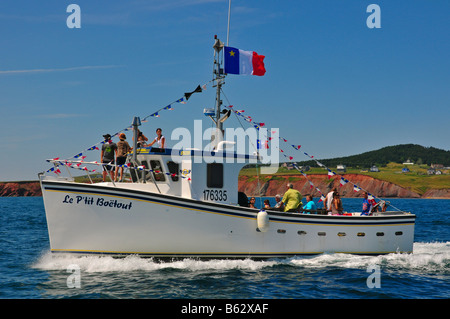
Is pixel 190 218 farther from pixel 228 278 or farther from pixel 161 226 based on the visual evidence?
pixel 228 278

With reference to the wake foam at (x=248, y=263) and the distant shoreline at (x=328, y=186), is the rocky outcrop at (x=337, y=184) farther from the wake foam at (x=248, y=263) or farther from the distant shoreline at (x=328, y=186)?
the wake foam at (x=248, y=263)

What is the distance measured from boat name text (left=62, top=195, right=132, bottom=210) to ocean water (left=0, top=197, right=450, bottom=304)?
155cm

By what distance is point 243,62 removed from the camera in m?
16.3

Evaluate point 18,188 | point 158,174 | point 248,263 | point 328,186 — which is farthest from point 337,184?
point 158,174

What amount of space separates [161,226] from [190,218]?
870mm

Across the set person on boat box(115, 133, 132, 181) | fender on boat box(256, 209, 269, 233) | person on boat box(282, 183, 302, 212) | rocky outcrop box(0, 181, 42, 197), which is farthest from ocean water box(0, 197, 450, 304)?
rocky outcrop box(0, 181, 42, 197)

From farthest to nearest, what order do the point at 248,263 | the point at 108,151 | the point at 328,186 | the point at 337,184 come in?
the point at 337,184 → the point at 328,186 → the point at 108,151 → the point at 248,263

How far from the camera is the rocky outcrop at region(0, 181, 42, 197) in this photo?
16543 centimetres

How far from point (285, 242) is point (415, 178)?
14218cm

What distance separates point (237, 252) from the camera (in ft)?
45.6

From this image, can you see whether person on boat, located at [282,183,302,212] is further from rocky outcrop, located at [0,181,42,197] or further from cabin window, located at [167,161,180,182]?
rocky outcrop, located at [0,181,42,197]

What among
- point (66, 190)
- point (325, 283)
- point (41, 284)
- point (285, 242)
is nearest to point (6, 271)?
point (41, 284)

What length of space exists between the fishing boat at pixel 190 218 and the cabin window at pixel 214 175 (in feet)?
0.11
